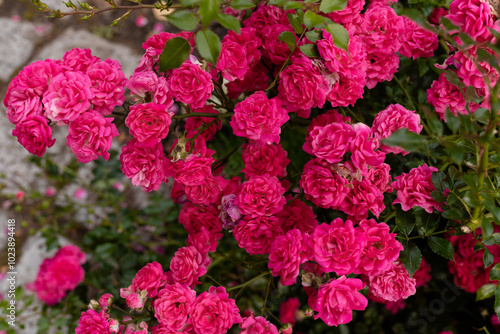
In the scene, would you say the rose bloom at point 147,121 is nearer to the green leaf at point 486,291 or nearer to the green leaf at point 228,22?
the green leaf at point 228,22

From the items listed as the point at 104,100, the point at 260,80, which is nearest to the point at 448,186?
the point at 260,80

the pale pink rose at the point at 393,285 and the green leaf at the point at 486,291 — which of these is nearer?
the pale pink rose at the point at 393,285

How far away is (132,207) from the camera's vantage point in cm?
203

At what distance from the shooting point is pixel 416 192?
841 millimetres

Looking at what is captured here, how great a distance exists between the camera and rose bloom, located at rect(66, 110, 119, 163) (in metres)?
0.82

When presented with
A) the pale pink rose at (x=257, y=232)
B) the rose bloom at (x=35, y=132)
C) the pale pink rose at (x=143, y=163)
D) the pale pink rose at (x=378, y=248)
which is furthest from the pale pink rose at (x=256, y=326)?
the rose bloom at (x=35, y=132)

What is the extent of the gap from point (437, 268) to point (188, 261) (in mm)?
904

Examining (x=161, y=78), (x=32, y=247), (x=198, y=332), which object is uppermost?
(x=161, y=78)

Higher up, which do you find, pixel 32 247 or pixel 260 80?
pixel 260 80

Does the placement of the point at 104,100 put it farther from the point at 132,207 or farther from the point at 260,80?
the point at 132,207

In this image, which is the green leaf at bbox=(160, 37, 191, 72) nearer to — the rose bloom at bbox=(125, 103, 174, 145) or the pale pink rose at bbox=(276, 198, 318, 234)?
the rose bloom at bbox=(125, 103, 174, 145)

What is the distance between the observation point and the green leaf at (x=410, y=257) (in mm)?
856

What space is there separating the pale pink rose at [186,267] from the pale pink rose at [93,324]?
186 millimetres

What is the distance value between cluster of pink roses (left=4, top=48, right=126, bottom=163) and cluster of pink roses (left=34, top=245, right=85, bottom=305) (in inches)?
33.7
